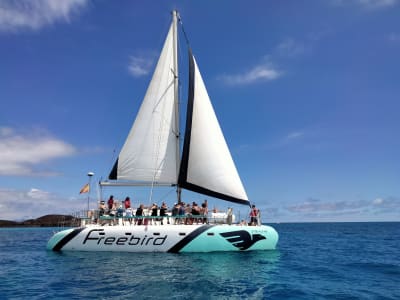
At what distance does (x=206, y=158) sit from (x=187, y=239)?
15.0ft

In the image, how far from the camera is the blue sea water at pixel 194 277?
1013 centimetres

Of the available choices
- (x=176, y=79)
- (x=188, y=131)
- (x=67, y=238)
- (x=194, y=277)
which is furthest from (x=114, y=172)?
(x=194, y=277)

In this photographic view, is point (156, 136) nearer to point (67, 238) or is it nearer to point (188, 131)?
point (188, 131)

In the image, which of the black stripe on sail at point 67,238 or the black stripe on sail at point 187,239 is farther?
the black stripe on sail at point 67,238

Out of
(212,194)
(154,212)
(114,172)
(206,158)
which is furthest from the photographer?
(114,172)

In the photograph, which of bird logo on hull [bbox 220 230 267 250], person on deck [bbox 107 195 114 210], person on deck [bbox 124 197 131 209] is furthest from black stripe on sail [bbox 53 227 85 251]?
bird logo on hull [bbox 220 230 267 250]

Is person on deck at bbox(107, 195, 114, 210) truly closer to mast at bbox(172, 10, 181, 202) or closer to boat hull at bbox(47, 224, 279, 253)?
boat hull at bbox(47, 224, 279, 253)

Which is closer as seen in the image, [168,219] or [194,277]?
[194,277]

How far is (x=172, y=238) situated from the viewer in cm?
1709

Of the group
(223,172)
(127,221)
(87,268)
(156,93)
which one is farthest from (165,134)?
(87,268)

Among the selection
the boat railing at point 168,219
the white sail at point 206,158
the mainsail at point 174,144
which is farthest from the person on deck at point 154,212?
the white sail at point 206,158

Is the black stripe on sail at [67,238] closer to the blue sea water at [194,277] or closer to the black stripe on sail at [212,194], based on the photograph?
the blue sea water at [194,277]

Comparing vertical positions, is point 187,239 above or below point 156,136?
below

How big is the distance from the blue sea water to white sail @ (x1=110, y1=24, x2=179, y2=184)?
15.9 feet
